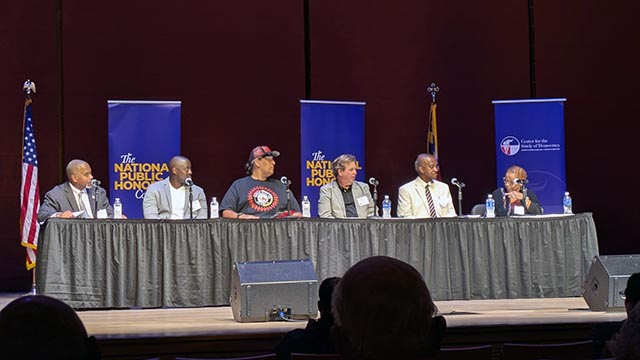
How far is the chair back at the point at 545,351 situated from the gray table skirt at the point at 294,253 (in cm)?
399

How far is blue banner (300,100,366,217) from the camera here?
918 centimetres

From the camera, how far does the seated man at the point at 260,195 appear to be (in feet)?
26.3

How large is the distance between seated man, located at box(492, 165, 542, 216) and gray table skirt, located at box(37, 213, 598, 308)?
34cm

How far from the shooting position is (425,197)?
8.44 meters

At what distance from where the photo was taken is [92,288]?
7176 mm

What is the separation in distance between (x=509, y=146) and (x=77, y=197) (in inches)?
170

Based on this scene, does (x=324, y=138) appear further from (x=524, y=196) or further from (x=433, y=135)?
(x=524, y=196)

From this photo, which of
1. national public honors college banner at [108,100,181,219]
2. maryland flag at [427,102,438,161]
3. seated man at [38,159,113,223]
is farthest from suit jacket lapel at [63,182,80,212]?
maryland flag at [427,102,438,161]

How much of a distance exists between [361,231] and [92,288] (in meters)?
2.16

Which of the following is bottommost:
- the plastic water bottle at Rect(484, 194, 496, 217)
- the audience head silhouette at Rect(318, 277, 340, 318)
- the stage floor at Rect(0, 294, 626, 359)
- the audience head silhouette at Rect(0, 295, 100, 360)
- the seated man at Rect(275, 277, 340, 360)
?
the stage floor at Rect(0, 294, 626, 359)

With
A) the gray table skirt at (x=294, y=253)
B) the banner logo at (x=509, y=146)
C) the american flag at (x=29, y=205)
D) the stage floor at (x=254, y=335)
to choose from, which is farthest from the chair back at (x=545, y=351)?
the banner logo at (x=509, y=146)

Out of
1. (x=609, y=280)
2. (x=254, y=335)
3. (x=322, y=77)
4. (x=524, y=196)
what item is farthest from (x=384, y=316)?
(x=322, y=77)

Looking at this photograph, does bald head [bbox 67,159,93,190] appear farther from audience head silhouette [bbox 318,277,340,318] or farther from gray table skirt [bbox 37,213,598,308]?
audience head silhouette [bbox 318,277,340,318]

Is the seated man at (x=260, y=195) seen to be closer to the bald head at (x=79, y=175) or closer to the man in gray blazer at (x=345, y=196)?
the man in gray blazer at (x=345, y=196)
